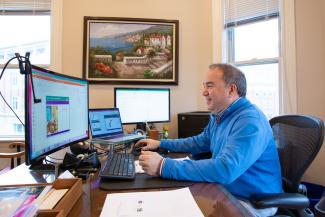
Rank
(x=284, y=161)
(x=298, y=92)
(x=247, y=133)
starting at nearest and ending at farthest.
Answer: (x=247, y=133) → (x=284, y=161) → (x=298, y=92)

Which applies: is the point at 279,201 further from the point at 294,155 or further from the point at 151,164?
the point at 151,164

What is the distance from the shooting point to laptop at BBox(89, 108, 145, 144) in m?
1.59

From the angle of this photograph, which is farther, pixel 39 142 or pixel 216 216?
pixel 39 142

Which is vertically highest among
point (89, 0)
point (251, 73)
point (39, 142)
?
point (89, 0)

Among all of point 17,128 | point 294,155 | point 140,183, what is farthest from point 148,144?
point 17,128

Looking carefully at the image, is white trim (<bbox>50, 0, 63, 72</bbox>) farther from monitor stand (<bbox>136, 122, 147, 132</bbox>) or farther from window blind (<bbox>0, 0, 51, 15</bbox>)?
monitor stand (<bbox>136, 122, 147, 132</bbox>)

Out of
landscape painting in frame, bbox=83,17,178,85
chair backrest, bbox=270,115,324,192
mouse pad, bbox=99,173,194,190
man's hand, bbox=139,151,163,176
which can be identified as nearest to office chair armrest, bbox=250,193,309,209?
chair backrest, bbox=270,115,324,192

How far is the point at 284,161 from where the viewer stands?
1.34 meters

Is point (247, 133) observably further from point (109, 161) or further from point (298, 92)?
point (298, 92)

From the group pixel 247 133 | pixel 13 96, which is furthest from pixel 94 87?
pixel 247 133

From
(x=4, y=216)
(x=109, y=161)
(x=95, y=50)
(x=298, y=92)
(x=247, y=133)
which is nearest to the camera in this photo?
(x=4, y=216)

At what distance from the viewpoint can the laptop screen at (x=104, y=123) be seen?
1642mm

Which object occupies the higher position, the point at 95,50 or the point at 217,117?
the point at 95,50

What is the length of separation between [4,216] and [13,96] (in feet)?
7.95
